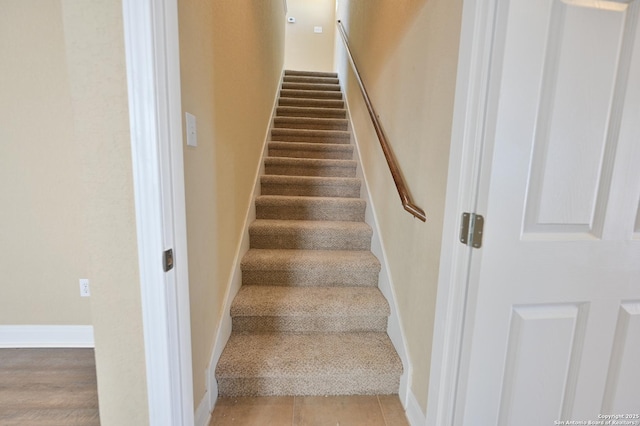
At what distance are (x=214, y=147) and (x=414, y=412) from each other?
1507 mm

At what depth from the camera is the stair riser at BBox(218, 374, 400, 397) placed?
1328 millimetres

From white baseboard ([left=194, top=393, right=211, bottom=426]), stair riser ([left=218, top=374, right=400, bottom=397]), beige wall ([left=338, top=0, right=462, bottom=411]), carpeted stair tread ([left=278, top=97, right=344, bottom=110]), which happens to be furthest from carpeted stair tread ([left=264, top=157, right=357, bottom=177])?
white baseboard ([left=194, top=393, right=211, bottom=426])

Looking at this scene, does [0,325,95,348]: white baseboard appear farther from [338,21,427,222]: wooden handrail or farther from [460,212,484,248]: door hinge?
[460,212,484,248]: door hinge

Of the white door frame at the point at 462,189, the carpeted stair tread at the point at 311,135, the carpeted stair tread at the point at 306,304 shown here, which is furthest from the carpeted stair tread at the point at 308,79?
the white door frame at the point at 462,189

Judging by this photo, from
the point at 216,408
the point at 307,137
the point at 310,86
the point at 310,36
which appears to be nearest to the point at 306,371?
the point at 216,408

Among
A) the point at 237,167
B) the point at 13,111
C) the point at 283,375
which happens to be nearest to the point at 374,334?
the point at 283,375

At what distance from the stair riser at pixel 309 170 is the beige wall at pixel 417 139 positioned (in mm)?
692

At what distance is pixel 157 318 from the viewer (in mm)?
755

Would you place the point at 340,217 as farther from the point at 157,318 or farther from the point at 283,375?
the point at 157,318

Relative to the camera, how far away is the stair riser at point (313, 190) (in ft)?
8.03

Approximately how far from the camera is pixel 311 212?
7.41ft

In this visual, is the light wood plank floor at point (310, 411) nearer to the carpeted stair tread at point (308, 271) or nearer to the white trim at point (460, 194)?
the white trim at point (460, 194)

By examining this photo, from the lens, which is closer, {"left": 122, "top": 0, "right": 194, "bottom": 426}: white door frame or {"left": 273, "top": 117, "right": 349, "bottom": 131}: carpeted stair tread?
{"left": 122, "top": 0, "right": 194, "bottom": 426}: white door frame

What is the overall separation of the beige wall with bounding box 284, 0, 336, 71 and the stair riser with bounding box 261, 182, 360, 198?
385cm
